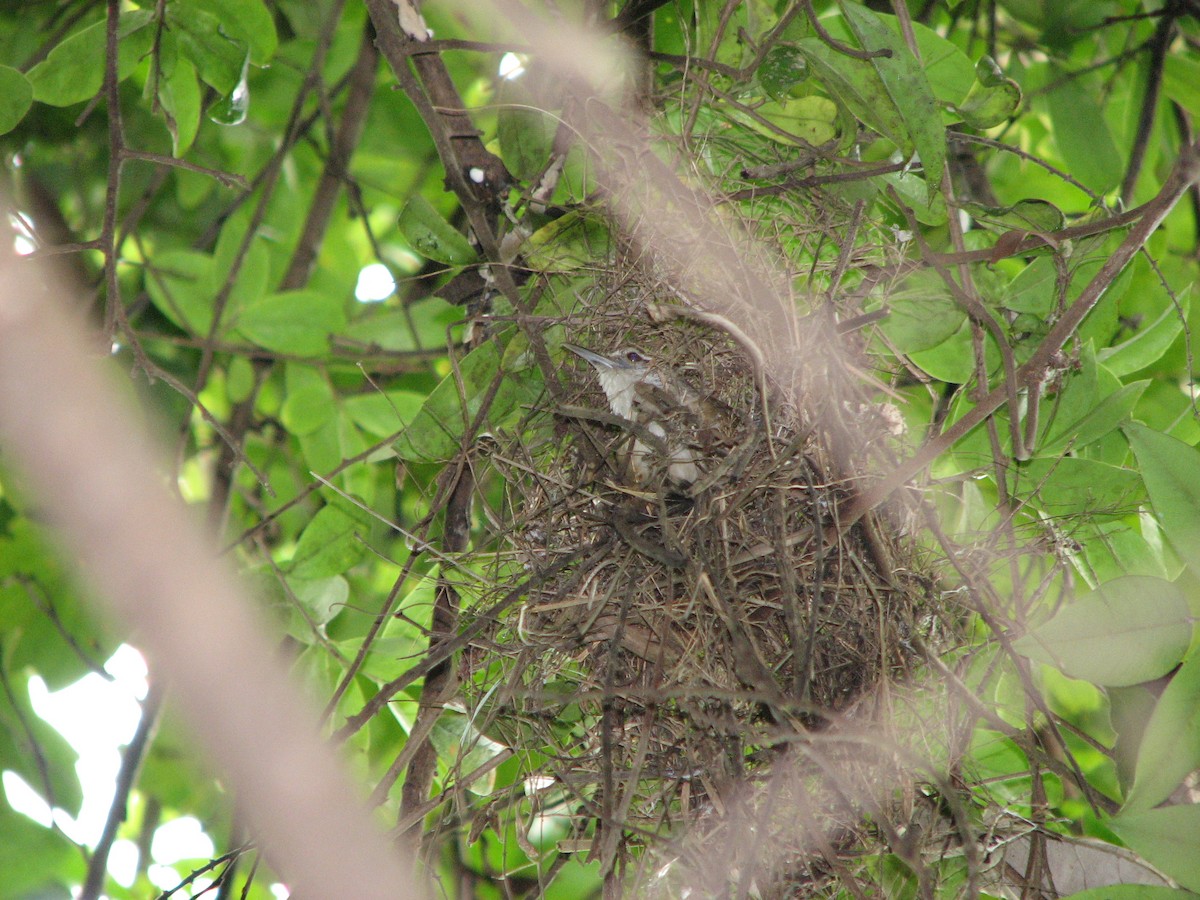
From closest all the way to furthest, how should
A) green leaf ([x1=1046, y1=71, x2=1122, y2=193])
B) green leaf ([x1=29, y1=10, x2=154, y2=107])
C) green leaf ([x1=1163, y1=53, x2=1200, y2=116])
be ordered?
green leaf ([x1=29, y1=10, x2=154, y2=107]) → green leaf ([x1=1163, y1=53, x2=1200, y2=116]) → green leaf ([x1=1046, y1=71, x2=1122, y2=193])

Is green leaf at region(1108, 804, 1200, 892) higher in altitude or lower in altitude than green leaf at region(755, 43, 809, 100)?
lower

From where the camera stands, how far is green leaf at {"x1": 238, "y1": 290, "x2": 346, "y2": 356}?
8.60 feet

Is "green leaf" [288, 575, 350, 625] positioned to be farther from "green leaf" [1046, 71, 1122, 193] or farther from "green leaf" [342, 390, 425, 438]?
"green leaf" [1046, 71, 1122, 193]

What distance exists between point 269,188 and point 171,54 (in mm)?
648


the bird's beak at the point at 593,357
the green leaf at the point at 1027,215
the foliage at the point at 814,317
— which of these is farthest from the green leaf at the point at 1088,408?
the bird's beak at the point at 593,357

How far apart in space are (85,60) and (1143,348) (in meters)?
2.28

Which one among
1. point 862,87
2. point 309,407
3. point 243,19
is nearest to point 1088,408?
point 862,87

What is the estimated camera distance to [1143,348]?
1940 millimetres

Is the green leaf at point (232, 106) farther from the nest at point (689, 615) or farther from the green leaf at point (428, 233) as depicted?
the nest at point (689, 615)

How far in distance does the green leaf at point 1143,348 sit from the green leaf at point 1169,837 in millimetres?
873

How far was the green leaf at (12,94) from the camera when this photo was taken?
1.92 meters

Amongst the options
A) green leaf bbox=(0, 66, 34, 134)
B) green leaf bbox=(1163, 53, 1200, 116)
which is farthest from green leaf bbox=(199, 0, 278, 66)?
green leaf bbox=(1163, 53, 1200, 116)

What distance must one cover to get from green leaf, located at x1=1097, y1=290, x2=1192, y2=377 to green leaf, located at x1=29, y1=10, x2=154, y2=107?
211 centimetres

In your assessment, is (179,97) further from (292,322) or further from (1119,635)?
(1119,635)
